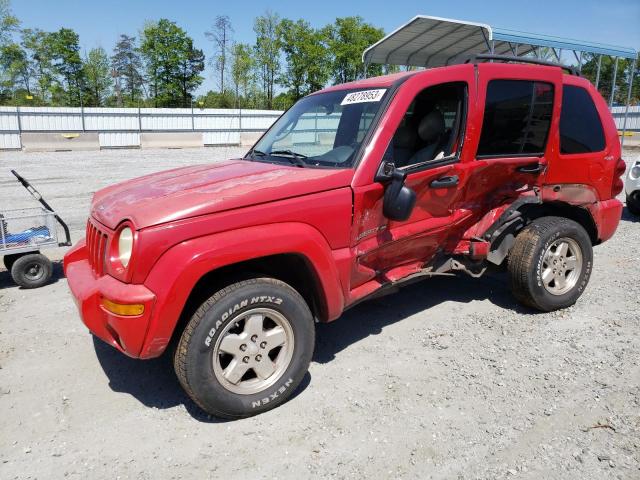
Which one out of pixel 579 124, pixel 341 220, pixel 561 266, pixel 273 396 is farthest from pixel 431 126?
pixel 273 396

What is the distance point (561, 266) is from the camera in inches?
176

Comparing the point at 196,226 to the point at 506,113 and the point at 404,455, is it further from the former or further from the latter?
the point at 506,113

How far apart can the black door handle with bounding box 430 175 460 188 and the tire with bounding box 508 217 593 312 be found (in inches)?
39.8

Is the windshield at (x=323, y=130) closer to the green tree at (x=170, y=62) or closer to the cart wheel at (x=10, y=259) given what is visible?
the cart wheel at (x=10, y=259)

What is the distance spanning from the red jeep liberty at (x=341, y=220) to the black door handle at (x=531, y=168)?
0.05ft

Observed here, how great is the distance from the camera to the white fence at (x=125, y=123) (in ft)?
82.6

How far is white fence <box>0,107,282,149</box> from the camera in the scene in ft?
82.6

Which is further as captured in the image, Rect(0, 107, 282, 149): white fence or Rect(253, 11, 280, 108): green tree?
Rect(253, 11, 280, 108): green tree

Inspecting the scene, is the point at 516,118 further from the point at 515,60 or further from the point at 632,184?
the point at 632,184

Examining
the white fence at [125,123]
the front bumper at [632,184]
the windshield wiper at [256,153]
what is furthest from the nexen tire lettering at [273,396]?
the white fence at [125,123]

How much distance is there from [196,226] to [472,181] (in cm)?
229

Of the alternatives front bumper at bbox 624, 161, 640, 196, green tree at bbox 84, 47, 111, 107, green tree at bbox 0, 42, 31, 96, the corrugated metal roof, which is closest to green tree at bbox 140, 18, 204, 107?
green tree at bbox 84, 47, 111, 107

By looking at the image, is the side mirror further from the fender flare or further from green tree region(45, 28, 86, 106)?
green tree region(45, 28, 86, 106)

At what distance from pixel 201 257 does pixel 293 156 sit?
1359mm
